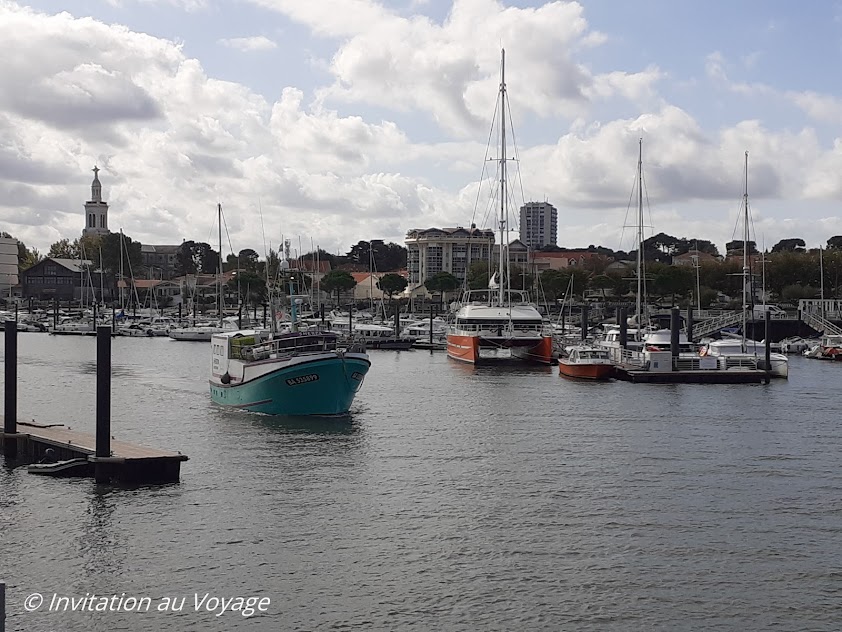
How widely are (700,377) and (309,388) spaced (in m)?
32.3

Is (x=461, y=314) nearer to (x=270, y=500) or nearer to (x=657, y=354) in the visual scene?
(x=657, y=354)

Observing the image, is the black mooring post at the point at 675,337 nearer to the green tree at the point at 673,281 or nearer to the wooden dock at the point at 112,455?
the wooden dock at the point at 112,455

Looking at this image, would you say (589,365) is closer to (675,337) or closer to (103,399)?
(675,337)

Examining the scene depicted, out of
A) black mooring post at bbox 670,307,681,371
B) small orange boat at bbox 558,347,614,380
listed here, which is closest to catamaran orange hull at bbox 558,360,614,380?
small orange boat at bbox 558,347,614,380

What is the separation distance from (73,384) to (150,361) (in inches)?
959

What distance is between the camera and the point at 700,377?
6931 centimetres

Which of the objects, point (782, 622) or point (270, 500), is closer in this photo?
point (782, 622)

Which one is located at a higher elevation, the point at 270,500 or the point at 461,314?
the point at 461,314

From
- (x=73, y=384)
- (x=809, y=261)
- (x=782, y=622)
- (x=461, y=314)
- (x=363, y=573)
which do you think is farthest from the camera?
(x=809, y=261)

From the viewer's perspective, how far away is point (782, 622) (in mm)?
21656

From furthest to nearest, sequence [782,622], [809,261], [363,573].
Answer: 1. [809,261]
2. [363,573]
3. [782,622]

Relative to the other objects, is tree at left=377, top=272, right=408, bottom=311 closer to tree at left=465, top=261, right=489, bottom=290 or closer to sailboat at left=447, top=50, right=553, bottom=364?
tree at left=465, top=261, right=489, bottom=290

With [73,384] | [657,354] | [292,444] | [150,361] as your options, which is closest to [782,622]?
[292,444]

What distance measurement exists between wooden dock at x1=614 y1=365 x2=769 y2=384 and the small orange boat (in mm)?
1767
